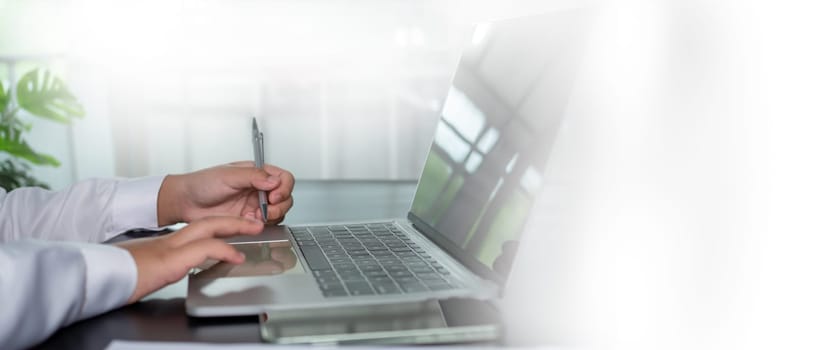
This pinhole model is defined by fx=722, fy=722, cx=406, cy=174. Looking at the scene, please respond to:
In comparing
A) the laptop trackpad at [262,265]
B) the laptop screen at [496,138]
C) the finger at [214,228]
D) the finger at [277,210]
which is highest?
the laptop screen at [496,138]

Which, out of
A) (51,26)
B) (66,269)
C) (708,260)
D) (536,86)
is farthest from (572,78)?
(51,26)

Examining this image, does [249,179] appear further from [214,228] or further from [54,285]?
[54,285]

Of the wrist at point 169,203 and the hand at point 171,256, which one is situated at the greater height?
the hand at point 171,256

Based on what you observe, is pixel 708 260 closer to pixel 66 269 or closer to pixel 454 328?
pixel 454 328

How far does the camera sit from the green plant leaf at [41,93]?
8.29ft

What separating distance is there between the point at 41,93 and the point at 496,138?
2338 millimetres

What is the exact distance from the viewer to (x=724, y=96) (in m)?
0.60

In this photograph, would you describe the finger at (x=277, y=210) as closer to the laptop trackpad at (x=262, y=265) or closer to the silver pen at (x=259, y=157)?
the silver pen at (x=259, y=157)

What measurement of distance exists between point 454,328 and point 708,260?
261 mm

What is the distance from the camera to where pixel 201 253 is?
56 cm

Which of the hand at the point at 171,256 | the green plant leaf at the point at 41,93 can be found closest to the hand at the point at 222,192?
the hand at the point at 171,256

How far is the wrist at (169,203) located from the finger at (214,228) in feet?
1.00

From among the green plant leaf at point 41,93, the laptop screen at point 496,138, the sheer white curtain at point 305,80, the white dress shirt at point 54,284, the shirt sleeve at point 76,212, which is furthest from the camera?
the sheer white curtain at point 305,80

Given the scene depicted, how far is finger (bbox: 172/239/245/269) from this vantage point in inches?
21.6
